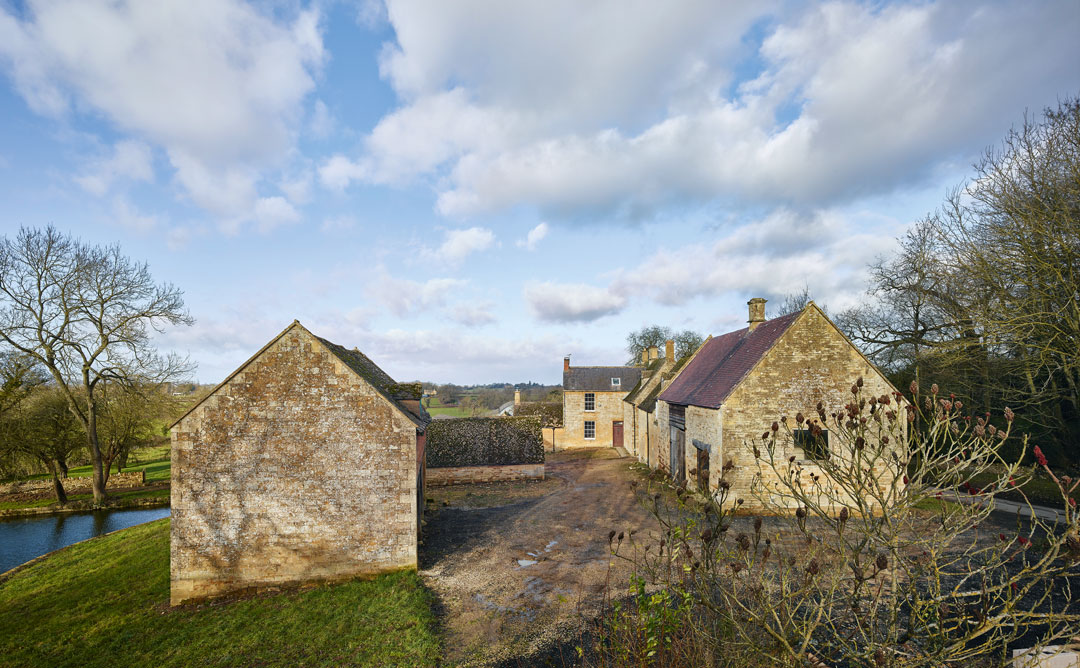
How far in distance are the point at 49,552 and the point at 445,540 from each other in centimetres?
1844

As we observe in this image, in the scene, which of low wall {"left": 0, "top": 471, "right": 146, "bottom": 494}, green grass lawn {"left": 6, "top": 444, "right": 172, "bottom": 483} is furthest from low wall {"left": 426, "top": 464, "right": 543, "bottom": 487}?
green grass lawn {"left": 6, "top": 444, "right": 172, "bottom": 483}

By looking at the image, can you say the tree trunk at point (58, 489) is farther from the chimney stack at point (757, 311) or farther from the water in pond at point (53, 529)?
the chimney stack at point (757, 311)

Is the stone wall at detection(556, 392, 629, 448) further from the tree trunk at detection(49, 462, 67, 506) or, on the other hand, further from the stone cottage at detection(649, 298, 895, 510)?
the tree trunk at detection(49, 462, 67, 506)

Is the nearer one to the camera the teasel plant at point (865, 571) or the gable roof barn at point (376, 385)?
the teasel plant at point (865, 571)

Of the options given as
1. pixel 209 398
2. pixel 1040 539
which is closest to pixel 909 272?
pixel 1040 539

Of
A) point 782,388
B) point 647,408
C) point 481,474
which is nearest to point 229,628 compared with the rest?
point 481,474

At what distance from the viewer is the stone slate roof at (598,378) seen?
42.2 metres

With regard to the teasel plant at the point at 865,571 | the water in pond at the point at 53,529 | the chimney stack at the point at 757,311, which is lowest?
the water in pond at the point at 53,529

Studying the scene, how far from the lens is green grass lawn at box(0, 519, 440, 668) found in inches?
405

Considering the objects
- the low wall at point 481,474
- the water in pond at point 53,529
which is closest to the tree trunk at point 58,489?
the water in pond at point 53,529

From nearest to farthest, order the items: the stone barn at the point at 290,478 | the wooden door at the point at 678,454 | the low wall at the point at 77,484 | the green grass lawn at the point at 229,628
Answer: the green grass lawn at the point at 229,628 < the stone barn at the point at 290,478 < the wooden door at the point at 678,454 < the low wall at the point at 77,484

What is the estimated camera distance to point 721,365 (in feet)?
78.0

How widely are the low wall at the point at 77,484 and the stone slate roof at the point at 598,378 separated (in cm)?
3085

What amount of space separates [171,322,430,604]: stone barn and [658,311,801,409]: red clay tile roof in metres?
12.6
